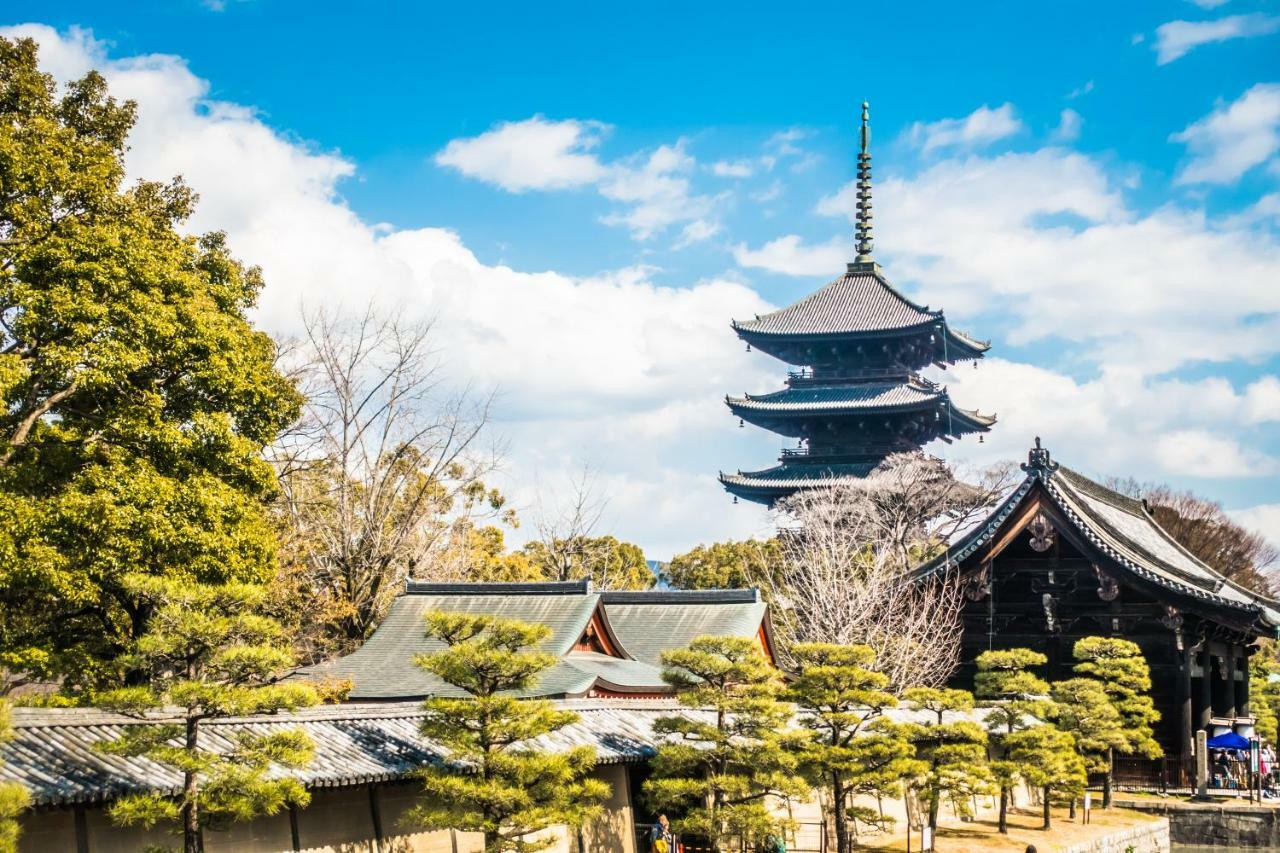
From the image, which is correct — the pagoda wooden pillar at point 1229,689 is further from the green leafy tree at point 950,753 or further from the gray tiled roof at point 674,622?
the green leafy tree at point 950,753

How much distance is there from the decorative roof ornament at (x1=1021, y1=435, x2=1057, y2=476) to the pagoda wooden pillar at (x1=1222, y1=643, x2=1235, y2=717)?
26.7ft

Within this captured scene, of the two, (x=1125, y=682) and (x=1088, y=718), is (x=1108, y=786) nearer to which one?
(x=1125, y=682)

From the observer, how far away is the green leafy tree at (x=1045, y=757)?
2806cm

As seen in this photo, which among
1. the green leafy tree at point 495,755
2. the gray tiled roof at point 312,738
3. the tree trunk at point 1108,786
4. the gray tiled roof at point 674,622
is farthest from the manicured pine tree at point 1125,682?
the green leafy tree at point 495,755

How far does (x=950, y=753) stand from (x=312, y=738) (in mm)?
12183

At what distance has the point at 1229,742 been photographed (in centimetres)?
3584

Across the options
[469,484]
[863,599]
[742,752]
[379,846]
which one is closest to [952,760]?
[742,752]

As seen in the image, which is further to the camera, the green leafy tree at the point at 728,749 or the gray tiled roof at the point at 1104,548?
the gray tiled roof at the point at 1104,548

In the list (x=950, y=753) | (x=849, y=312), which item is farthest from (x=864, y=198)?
(x=950, y=753)

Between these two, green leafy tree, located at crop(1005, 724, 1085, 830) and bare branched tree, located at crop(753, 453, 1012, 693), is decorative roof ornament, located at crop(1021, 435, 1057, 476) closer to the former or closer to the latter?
bare branched tree, located at crop(753, 453, 1012, 693)

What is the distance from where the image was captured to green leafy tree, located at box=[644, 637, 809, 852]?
20922 millimetres

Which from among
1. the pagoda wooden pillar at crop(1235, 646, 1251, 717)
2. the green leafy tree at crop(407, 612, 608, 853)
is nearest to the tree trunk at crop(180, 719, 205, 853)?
the green leafy tree at crop(407, 612, 608, 853)

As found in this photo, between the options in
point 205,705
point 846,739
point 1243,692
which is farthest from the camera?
point 1243,692

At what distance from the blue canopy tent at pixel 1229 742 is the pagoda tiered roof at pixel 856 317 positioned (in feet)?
81.6
